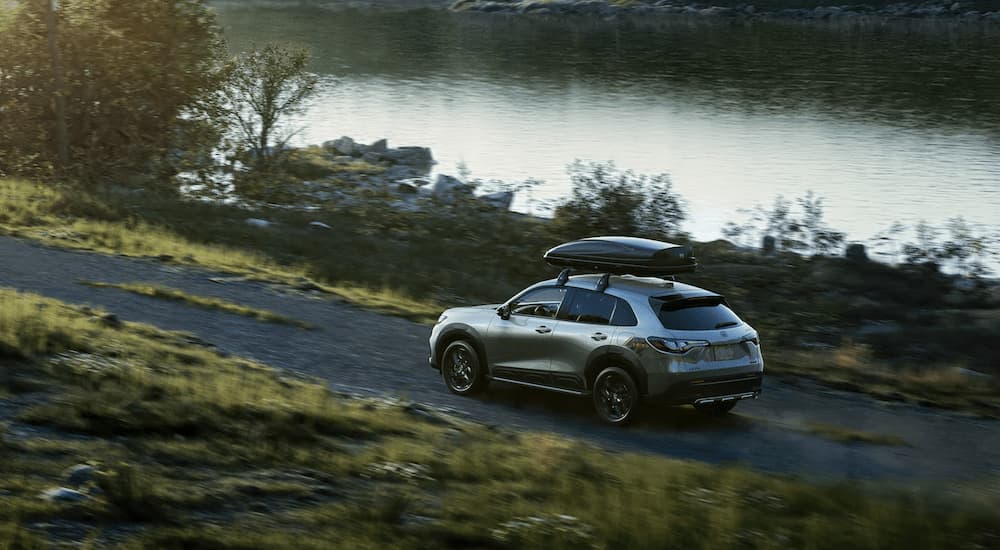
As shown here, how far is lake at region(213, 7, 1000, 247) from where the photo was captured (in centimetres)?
3959

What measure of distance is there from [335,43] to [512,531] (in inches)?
3405

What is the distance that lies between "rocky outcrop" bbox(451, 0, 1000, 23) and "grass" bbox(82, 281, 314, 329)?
106083 millimetres

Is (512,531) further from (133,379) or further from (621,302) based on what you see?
(621,302)

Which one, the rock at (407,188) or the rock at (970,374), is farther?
the rock at (407,188)

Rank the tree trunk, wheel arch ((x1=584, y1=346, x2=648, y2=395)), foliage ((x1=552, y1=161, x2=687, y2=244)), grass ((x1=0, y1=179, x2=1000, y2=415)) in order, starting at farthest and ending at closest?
the tree trunk → foliage ((x1=552, y1=161, x2=687, y2=244)) → grass ((x1=0, y1=179, x2=1000, y2=415)) → wheel arch ((x1=584, y1=346, x2=648, y2=395))

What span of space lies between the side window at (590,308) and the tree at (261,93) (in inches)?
1092

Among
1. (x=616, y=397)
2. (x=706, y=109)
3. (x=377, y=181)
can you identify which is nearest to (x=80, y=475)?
(x=616, y=397)

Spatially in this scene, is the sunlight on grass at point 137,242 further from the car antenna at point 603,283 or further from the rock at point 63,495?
the rock at point 63,495

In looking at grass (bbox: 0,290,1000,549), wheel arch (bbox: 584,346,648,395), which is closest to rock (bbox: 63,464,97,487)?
grass (bbox: 0,290,1000,549)

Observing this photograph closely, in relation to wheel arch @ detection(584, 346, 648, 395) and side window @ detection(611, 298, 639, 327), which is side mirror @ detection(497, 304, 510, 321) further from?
side window @ detection(611, 298, 639, 327)

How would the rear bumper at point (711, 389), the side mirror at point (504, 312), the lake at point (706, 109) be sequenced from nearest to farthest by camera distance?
1. the rear bumper at point (711, 389)
2. the side mirror at point (504, 312)
3. the lake at point (706, 109)

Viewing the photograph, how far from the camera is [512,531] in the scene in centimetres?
690

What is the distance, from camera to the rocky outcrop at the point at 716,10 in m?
114

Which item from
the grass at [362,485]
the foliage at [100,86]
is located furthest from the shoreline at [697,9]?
the grass at [362,485]
